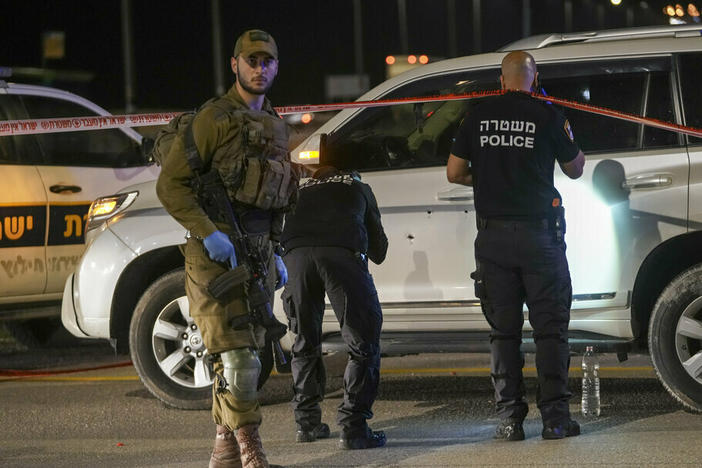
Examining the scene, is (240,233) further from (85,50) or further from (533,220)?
(85,50)

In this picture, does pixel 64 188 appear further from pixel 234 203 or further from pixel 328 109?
pixel 234 203

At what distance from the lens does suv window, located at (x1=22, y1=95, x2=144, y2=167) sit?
→ 31.6 ft

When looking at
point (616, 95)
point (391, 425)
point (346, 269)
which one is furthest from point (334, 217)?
point (616, 95)

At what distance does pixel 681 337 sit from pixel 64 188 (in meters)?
4.93

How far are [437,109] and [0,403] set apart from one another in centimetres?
320

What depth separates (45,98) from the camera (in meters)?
9.75

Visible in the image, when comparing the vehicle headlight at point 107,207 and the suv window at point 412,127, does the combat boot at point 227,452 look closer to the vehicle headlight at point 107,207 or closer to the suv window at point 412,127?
the suv window at point 412,127

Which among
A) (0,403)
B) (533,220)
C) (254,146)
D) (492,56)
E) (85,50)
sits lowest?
(0,403)

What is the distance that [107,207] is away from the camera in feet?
24.9

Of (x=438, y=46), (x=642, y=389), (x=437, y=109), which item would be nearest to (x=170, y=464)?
(x=437, y=109)

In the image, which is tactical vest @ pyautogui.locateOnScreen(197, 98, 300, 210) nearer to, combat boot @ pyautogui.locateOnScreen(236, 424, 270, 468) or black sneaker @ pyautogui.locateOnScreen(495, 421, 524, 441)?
combat boot @ pyautogui.locateOnScreen(236, 424, 270, 468)

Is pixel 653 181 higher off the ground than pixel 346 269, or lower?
higher

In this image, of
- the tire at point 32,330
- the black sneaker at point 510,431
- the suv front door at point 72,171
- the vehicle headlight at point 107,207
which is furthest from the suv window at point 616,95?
the tire at point 32,330

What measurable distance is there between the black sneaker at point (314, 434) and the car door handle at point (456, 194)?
1.35 metres
